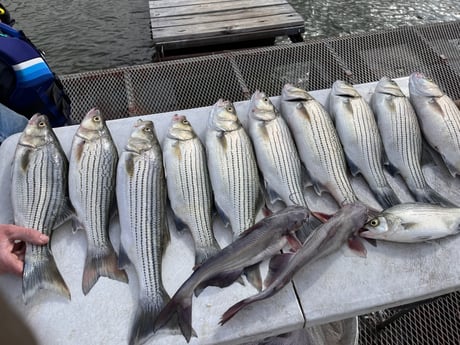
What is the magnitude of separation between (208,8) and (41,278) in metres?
5.33

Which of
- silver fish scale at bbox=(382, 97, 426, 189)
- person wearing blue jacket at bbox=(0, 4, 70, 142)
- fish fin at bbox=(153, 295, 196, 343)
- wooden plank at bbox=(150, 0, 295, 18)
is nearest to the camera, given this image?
fish fin at bbox=(153, 295, 196, 343)

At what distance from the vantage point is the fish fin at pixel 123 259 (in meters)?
2.17

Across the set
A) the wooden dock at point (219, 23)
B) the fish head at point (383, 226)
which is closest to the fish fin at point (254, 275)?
the fish head at point (383, 226)

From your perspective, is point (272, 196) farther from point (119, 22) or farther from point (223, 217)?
point (119, 22)

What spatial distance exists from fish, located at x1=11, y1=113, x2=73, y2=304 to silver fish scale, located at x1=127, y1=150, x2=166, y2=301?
0.40m

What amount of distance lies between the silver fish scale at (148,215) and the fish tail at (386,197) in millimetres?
1343

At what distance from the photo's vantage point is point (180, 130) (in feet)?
8.67

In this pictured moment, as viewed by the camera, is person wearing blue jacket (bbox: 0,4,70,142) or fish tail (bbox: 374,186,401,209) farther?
person wearing blue jacket (bbox: 0,4,70,142)

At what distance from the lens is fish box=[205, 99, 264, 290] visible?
2.39 meters

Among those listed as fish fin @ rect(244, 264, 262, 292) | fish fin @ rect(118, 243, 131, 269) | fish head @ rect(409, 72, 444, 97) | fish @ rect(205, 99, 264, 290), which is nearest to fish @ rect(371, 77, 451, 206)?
fish head @ rect(409, 72, 444, 97)

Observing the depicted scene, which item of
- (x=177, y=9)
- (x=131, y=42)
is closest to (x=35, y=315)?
(x=177, y=9)

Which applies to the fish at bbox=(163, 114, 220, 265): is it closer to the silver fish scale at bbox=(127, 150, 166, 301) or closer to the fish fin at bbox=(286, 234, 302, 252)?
the silver fish scale at bbox=(127, 150, 166, 301)

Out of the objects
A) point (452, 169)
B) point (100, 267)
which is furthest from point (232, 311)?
point (452, 169)

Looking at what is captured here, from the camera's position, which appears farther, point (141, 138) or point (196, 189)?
point (141, 138)
